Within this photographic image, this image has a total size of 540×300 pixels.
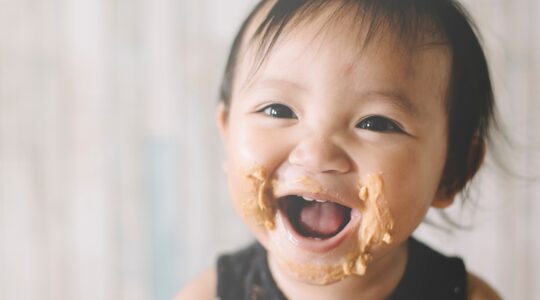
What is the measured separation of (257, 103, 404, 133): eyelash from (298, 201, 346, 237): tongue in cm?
6

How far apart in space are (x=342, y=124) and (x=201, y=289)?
0.81 feet

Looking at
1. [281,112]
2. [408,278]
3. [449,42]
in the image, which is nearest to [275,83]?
[281,112]

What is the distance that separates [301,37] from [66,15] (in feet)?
1.58

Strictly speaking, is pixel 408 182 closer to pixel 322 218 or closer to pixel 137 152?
pixel 322 218

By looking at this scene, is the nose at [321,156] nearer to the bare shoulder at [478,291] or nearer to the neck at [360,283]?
the neck at [360,283]

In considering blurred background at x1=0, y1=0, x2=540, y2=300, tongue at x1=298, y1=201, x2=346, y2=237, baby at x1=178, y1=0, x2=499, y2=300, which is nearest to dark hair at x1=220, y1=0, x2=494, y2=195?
baby at x1=178, y1=0, x2=499, y2=300

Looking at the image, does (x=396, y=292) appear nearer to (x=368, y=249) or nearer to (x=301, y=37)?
(x=368, y=249)

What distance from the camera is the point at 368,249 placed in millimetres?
452

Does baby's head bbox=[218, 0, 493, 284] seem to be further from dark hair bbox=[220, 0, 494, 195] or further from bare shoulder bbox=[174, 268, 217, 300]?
bare shoulder bbox=[174, 268, 217, 300]

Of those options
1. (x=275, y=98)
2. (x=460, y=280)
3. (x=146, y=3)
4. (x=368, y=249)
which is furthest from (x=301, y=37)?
(x=146, y=3)

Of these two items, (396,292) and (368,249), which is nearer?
(368,249)

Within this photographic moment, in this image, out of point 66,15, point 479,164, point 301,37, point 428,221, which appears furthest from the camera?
point 66,15

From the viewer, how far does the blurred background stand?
2.72ft

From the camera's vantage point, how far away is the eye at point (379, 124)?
1.47ft
